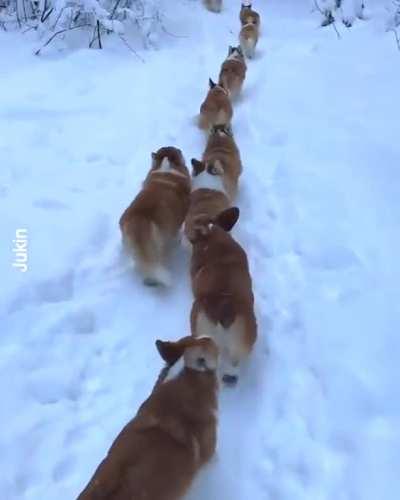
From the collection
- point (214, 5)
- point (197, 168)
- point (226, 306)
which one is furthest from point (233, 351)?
point (214, 5)

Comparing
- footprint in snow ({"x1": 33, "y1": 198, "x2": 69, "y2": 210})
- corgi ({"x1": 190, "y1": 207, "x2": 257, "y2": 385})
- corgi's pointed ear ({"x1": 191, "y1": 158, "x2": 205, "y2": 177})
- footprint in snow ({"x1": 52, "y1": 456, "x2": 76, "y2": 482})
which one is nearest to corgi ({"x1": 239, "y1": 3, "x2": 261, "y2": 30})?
corgi's pointed ear ({"x1": 191, "y1": 158, "x2": 205, "y2": 177})

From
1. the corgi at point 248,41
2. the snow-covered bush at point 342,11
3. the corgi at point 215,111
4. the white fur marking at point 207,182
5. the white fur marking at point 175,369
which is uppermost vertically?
the white fur marking at point 175,369

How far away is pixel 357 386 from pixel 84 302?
1.71 meters

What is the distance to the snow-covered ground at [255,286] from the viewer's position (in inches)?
118

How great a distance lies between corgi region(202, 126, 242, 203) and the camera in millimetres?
4863

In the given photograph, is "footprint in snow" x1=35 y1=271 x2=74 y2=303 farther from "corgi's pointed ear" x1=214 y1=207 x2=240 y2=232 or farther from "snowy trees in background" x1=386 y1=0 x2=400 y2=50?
"snowy trees in background" x1=386 y1=0 x2=400 y2=50

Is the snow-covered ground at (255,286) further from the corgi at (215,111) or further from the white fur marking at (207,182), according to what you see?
the white fur marking at (207,182)

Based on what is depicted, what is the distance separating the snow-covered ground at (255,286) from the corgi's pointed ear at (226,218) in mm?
438

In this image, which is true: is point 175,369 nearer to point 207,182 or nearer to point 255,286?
point 255,286

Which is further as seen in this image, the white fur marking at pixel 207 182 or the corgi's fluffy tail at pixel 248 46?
the corgi's fluffy tail at pixel 248 46

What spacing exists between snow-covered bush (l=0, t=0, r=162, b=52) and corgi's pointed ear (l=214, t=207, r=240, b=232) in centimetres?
530

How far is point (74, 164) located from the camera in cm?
572

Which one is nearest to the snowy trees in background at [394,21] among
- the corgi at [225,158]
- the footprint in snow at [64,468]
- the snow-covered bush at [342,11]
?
the snow-covered bush at [342,11]

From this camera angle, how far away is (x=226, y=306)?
129 inches
